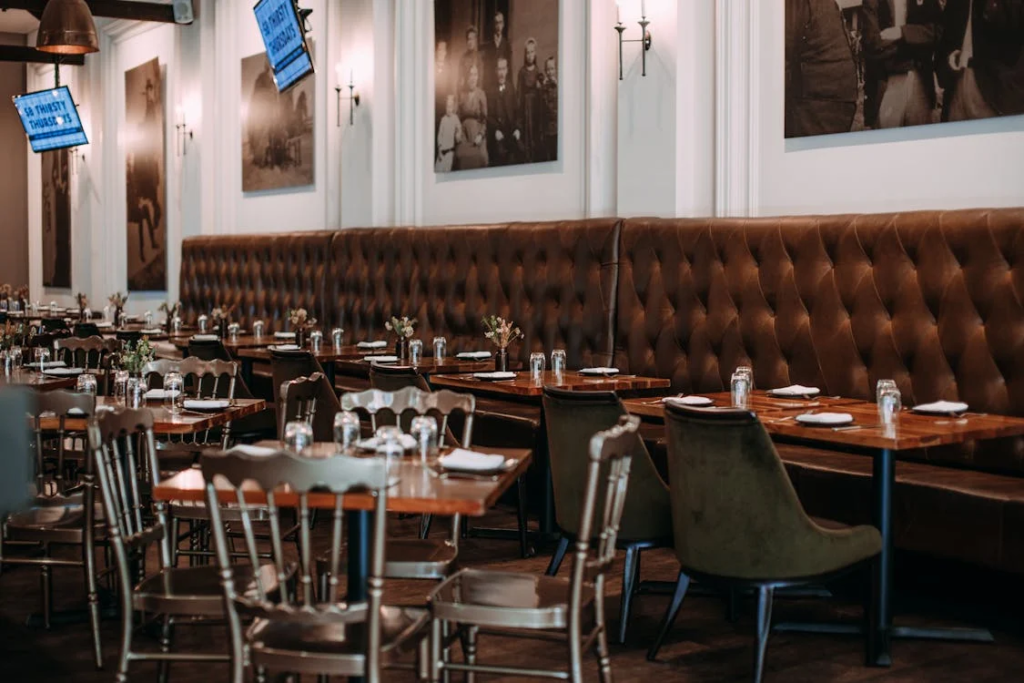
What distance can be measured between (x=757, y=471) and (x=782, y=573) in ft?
0.96

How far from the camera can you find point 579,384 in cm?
527

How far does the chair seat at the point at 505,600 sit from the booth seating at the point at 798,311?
5.63ft

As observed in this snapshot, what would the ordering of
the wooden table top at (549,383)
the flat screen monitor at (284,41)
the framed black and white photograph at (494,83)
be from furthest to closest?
1. the flat screen monitor at (284,41)
2. the framed black and white photograph at (494,83)
3. the wooden table top at (549,383)

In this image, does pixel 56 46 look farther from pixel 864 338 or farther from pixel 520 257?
pixel 864 338

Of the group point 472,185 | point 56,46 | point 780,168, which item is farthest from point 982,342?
point 56,46

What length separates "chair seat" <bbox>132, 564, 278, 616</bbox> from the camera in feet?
9.27

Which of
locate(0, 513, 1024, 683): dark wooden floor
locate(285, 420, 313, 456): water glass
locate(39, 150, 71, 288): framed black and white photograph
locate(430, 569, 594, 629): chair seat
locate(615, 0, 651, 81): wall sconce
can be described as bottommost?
locate(0, 513, 1024, 683): dark wooden floor

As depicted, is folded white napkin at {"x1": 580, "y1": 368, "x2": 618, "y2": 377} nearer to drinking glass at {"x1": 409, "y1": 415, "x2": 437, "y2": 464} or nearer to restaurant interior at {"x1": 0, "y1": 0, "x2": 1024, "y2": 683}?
restaurant interior at {"x1": 0, "y1": 0, "x2": 1024, "y2": 683}

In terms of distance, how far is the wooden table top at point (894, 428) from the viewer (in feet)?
11.5

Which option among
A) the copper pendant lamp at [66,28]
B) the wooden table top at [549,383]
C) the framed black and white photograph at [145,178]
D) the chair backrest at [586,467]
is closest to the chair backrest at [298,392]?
the chair backrest at [586,467]

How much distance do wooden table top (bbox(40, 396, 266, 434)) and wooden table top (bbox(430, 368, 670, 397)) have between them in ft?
3.59

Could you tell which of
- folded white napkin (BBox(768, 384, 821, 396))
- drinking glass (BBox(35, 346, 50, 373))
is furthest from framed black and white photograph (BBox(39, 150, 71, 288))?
folded white napkin (BBox(768, 384, 821, 396))

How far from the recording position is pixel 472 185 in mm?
7691

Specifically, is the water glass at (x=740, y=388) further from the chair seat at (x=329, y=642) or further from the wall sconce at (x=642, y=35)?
the wall sconce at (x=642, y=35)
